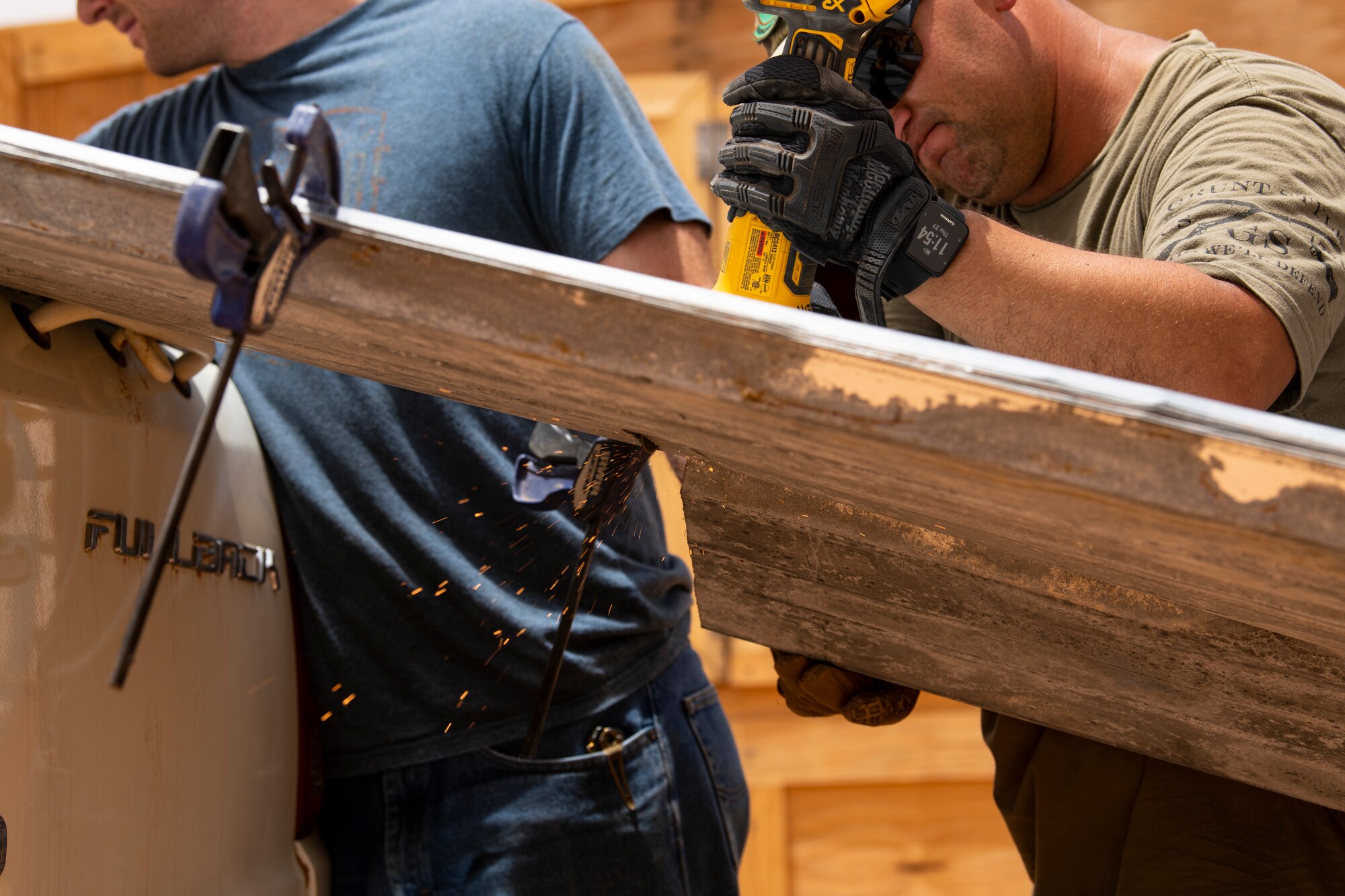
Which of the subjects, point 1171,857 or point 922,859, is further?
point 922,859

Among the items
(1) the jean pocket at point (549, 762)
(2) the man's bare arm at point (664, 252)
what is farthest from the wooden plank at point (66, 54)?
(1) the jean pocket at point (549, 762)

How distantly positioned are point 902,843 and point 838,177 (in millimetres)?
2228

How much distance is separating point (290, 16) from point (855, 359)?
4.61ft

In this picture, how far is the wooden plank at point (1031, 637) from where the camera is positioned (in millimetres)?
849

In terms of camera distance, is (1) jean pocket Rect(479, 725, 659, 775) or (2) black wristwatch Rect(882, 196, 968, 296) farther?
(1) jean pocket Rect(479, 725, 659, 775)

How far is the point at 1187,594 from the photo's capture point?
0.73 meters

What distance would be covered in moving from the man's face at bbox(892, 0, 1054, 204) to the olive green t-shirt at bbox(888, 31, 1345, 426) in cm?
8

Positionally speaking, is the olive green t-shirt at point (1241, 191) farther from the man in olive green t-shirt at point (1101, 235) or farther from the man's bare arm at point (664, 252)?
the man's bare arm at point (664, 252)

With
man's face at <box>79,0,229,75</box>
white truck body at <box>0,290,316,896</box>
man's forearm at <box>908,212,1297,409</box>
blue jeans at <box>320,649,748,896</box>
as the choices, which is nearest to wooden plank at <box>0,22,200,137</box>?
man's face at <box>79,0,229,75</box>

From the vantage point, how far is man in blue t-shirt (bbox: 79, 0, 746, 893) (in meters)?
1.30

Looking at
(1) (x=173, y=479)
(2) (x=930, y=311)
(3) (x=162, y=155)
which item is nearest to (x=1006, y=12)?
(2) (x=930, y=311)

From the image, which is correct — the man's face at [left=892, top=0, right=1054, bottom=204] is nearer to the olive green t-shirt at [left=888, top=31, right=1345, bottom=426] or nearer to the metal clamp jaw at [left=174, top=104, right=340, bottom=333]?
the olive green t-shirt at [left=888, top=31, right=1345, bottom=426]

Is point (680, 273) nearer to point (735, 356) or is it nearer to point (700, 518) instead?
point (700, 518)

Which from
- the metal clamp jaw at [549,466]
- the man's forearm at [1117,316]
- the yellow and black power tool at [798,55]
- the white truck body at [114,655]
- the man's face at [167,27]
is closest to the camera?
the white truck body at [114,655]
